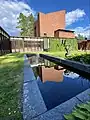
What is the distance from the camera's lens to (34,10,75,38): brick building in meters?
37.7

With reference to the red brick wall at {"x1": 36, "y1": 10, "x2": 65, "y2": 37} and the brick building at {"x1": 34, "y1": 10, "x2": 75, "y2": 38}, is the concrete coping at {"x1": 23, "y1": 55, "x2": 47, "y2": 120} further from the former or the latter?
the red brick wall at {"x1": 36, "y1": 10, "x2": 65, "y2": 37}

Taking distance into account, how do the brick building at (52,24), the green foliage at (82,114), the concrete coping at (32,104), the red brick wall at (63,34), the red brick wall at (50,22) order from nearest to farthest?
1. the green foliage at (82,114)
2. the concrete coping at (32,104)
3. the red brick wall at (63,34)
4. the brick building at (52,24)
5. the red brick wall at (50,22)

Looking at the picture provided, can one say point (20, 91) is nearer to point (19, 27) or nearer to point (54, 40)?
point (54, 40)

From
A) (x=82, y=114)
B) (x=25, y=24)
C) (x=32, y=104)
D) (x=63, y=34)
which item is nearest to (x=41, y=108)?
(x=32, y=104)

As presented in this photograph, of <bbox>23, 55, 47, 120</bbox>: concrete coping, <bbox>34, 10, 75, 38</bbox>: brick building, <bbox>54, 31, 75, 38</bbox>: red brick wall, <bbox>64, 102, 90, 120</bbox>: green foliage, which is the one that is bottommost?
<bbox>23, 55, 47, 120</bbox>: concrete coping

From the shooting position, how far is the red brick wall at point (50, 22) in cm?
3799

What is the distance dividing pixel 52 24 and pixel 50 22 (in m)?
0.74

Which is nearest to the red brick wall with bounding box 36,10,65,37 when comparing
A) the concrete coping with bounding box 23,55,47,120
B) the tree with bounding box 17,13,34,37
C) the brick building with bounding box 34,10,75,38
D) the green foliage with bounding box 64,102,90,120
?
the brick building with bounding box 34,10,75,38

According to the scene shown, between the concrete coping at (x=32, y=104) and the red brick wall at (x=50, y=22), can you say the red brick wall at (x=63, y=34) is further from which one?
→ the concrete coping at (x=32, y=104)

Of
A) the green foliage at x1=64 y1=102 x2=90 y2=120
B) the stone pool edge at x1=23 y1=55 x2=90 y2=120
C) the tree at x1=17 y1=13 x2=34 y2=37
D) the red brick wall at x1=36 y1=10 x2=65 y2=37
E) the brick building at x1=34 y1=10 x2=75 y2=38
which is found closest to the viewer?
the green foliage at x1=64 y1=102 x2=90 y2=120

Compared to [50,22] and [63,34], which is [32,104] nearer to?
[63,34]

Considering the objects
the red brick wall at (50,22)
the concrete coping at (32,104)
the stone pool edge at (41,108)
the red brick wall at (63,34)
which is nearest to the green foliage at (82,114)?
the stone pool edge at (41,108)

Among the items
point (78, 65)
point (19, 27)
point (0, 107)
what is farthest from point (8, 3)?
point (0, 107)

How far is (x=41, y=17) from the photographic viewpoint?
37.9 m
